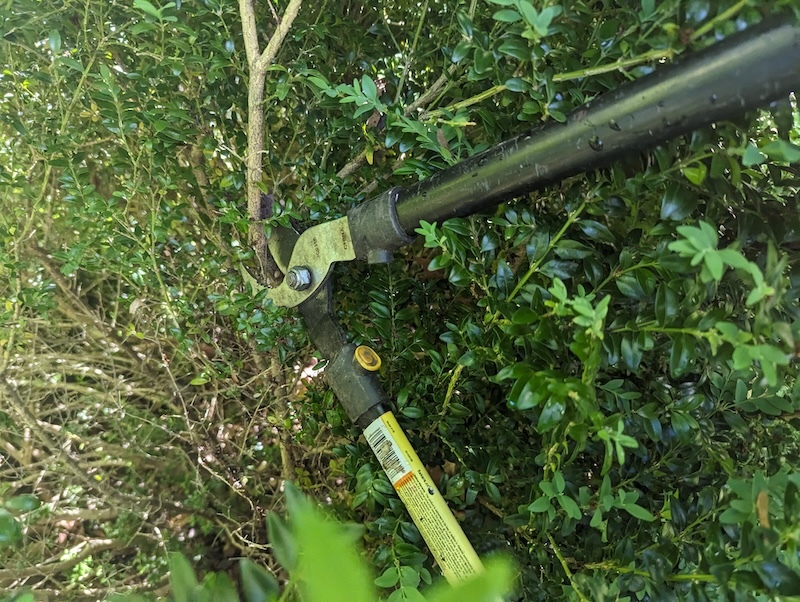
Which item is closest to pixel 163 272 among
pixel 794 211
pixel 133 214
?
pixel 133 214

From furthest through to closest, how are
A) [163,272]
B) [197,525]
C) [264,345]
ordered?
[197,525], [163,272], [264,345]

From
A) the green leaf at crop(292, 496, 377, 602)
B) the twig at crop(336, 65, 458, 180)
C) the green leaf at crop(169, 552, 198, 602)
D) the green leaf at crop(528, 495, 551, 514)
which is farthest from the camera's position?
the twig at crop(336, 65, 458, 180)

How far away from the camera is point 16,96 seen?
921mm

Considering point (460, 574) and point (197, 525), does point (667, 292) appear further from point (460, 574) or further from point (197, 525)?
point (197, 525)

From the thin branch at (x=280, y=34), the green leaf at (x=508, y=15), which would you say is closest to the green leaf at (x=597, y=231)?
the green leaf at (x=508, y=15)

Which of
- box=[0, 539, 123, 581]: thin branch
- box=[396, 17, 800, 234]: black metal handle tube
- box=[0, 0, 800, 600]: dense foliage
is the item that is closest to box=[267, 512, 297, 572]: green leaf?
box=[0, 0, 800, 600]: dense foliage

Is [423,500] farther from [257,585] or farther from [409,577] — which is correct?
[257,585]

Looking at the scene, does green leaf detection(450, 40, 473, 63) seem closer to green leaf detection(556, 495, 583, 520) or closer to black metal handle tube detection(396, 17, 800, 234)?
black metal handle tube detection(396, 17, 800, 234)

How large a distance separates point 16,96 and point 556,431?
3.40ft

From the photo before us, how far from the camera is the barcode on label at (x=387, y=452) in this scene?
30.4 inches

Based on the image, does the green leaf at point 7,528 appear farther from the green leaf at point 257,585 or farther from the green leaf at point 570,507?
the green leaf at point 570,507

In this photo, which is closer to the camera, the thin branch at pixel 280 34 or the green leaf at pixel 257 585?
the green leaf at pixel 257 585

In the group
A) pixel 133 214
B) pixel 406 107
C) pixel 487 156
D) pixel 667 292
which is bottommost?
pixel 667 292

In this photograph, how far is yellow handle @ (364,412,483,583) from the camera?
0.72 m
